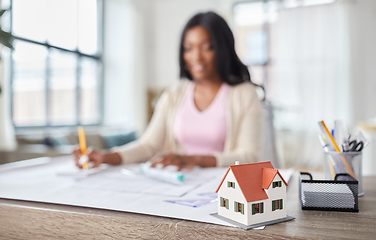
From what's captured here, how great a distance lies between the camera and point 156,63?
5.36 metres

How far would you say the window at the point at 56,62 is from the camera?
362 centimetres

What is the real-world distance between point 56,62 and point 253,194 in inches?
163

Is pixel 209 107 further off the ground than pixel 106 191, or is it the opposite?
pixel 209 107

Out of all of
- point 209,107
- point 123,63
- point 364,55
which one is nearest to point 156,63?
point 123,63

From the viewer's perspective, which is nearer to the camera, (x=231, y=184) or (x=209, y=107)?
(x=231, y=184)

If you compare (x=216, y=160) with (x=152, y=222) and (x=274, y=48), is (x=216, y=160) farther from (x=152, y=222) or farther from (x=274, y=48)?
(x=274, y=48)

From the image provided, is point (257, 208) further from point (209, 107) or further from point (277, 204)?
point (209, 107)

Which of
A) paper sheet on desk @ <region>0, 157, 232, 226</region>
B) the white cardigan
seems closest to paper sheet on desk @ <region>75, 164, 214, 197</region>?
paper sheet on desk @ <region>0, 157, 232, 226</region>

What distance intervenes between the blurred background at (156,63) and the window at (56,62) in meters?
0.01

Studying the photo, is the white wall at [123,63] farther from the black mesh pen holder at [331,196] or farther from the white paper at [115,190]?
the black mesh pen holder at [331,196]

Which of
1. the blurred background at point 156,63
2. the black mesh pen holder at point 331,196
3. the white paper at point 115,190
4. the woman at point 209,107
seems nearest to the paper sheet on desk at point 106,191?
the white paper at point 115,190

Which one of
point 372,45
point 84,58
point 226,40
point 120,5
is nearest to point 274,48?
point 372,45

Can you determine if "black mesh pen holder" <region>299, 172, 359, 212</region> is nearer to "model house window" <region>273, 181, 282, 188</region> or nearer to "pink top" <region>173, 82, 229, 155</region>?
"model house window" <region>273, 181, 282, 188</region>

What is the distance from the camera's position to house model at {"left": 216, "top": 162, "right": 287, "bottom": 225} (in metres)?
0.44
